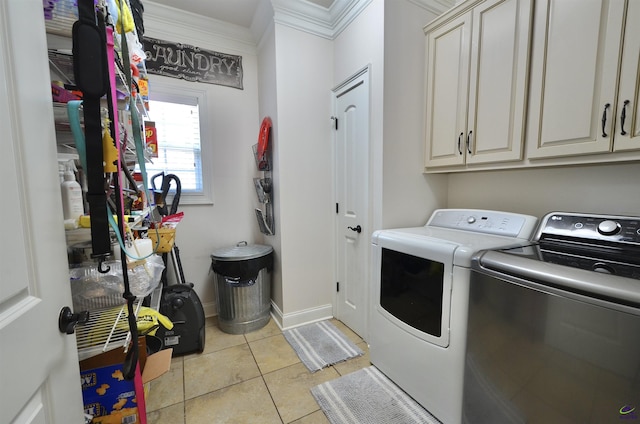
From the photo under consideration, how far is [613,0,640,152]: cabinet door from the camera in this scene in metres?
1.05

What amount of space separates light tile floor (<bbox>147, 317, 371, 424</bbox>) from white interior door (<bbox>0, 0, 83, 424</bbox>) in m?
1.03

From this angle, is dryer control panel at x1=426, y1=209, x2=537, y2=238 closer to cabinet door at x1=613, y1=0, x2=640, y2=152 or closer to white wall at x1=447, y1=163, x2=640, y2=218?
white wall at x1=447, y1=163, x2=640, y2=218

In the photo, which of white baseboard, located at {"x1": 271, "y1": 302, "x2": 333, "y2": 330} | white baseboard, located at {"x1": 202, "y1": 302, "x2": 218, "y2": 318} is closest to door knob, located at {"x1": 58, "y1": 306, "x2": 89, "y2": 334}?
white baseboard, located at {"x1": 271, "y1": 302, "x2": 333, "y2": 330}

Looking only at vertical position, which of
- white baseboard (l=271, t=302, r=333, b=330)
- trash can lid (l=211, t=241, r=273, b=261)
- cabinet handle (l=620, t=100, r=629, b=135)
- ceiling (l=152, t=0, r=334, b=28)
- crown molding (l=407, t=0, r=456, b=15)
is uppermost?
ceiling (l=152, t=0, r=334, b=28)

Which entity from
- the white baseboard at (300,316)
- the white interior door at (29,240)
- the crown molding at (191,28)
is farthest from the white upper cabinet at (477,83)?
the white interior door at (29,240)

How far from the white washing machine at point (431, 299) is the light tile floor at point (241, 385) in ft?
1.38

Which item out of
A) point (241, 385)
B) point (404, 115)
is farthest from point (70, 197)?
point (404, 115)

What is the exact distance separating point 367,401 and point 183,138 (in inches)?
105

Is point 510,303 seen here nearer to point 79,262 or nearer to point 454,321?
point 454,321

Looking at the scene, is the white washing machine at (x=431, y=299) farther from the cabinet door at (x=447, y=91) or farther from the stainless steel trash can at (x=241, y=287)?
the stainless steel trash can at (x=241, y=287)

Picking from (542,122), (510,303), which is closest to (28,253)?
(510,303)

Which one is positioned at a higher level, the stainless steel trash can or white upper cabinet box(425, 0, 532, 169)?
white upper cabinet box(425, 0, 532, 169)

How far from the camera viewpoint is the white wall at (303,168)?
2.29 m

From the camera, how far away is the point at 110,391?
44.2 inches
